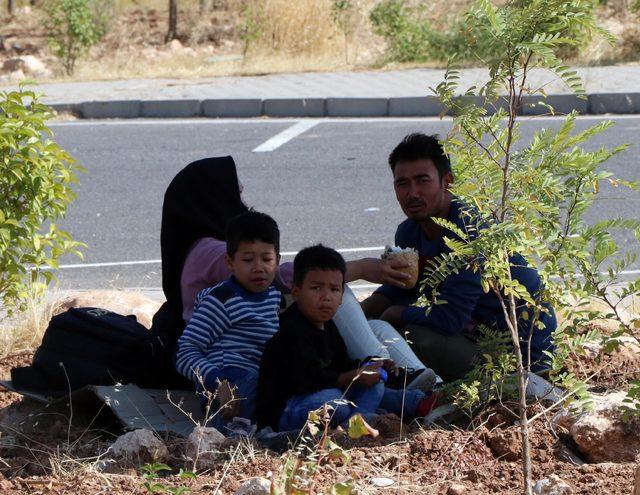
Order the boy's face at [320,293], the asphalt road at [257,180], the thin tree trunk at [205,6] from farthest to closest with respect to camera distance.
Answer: the thin tree trunk at [205,6] < the asphalt road at [257,180] < the boy's face at [320,293]

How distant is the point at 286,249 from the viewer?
7137 millimetres

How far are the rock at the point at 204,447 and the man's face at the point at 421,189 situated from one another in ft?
4.18

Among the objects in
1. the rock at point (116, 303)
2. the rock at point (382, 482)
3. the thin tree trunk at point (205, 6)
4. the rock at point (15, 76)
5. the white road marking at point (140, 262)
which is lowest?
the white road marking at point (140, 262)

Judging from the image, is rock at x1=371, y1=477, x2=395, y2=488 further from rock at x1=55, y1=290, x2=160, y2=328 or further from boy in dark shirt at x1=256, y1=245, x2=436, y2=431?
rock at x1=55, y1=290, x2=160, y2=328

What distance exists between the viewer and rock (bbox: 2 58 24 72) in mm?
18344

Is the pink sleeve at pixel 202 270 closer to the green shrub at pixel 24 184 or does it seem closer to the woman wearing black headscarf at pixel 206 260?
the woman wearing black headscarf at pixel 206 260

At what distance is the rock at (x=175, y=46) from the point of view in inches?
804

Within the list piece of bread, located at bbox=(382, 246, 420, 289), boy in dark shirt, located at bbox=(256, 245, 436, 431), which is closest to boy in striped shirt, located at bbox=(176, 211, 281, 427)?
boy in dark shirt, located at bbox=(256, 245, 436, 431)

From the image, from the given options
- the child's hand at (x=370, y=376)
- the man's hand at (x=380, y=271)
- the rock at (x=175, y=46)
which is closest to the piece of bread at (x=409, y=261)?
the man's hand at (x=380, y=271)

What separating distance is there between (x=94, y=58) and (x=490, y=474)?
58.3ft

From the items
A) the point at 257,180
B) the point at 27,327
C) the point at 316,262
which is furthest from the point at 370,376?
the point at 257,180

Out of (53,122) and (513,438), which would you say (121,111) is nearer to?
(53,122)

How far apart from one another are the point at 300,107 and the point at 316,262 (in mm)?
8915

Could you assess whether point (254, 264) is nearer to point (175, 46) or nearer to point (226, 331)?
point (226, 331)
